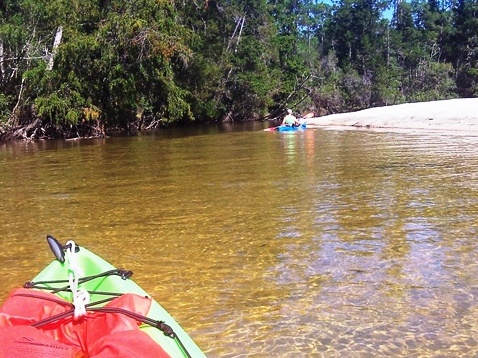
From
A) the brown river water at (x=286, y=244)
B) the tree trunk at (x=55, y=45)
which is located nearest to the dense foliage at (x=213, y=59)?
the tree trunk at (x=55, y=45)

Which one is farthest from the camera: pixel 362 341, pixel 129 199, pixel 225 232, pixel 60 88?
pixel 60 88

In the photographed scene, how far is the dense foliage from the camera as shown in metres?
23.2

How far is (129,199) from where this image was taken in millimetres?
8297

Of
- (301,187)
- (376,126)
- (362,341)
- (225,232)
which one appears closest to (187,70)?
(376,126)

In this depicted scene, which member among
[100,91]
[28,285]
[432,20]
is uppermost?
[432,20]

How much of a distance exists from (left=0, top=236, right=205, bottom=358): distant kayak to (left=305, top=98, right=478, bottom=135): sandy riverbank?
54.8ft

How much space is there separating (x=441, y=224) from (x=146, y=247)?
3.17 meters

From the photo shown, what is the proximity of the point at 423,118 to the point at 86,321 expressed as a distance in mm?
20864

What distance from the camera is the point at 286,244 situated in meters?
5.57

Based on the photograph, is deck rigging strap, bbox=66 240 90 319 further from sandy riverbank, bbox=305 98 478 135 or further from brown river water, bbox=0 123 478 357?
sandy riverbank, bbox=305 98 478 135

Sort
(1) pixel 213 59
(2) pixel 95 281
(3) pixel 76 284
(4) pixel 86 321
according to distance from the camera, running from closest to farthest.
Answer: (4) pixel 86 321 < (3) pixel 76 284 < (2) pixel 95 281 < (1) pixel 213 59

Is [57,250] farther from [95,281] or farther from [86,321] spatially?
[86,321]

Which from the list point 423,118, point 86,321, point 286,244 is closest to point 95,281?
point 86,321

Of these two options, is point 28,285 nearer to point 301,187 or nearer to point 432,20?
point 301,187
